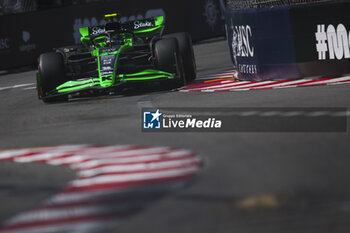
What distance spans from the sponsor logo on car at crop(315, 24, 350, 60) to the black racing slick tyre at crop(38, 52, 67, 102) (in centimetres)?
441

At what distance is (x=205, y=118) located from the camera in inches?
353

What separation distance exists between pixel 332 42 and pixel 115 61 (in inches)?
142

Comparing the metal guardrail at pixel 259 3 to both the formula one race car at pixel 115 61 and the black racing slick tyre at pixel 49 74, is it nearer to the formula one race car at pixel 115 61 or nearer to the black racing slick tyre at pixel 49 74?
the formula one race car at pixel 115 61

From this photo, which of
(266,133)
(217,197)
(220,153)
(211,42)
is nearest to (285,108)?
(266,133)

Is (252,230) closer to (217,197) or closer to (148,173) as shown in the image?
(217,197)

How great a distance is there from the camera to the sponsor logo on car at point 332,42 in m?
11.5

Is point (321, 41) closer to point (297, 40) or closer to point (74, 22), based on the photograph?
point (297, 40)

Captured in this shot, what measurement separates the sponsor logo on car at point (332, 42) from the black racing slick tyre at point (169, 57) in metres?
2.47

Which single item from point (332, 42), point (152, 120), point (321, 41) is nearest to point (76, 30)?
point (321, 41)

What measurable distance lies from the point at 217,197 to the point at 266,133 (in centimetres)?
253

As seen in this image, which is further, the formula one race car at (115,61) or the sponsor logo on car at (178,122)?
the formula one race car at (115,61)

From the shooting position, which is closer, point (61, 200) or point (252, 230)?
point (252, 230)

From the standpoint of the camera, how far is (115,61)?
1265 cm

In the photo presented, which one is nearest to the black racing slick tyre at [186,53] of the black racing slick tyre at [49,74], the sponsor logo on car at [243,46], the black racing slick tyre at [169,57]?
the sponsor logo on car at [243,46]
